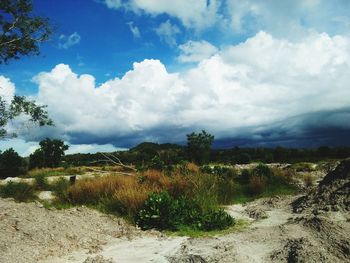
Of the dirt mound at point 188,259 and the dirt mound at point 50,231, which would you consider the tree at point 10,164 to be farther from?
the dirt mound at point 188,259

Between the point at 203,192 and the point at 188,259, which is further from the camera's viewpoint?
the point at 203,192

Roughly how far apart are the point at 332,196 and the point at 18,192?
1179 cm

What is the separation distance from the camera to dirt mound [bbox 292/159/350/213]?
9992 millimetres

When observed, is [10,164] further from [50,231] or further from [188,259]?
[188,259]

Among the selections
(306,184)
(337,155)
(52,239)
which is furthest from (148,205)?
(337,155)

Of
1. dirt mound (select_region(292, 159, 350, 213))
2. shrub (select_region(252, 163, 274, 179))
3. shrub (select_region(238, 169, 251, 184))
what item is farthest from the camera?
shrub (select_region(238, 169, 251, 184))

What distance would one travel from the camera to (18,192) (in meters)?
15.9

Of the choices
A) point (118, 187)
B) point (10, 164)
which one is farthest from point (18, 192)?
point (10, 164)

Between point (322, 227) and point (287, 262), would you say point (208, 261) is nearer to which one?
point (287, 262)

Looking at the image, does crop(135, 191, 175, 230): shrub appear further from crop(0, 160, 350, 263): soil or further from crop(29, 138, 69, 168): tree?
crop(29, 138, 69, 168): tree

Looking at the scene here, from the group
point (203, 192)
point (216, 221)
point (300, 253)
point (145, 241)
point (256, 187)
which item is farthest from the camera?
point (256, 187)

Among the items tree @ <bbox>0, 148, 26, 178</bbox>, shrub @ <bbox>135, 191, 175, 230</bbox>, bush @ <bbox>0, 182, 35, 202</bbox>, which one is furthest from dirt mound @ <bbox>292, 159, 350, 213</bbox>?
tree @ <bbox>0, 148, 26, 178</bbox>

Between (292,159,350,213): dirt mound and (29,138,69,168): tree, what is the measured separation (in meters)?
54.0

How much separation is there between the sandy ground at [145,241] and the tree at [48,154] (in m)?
52.9
